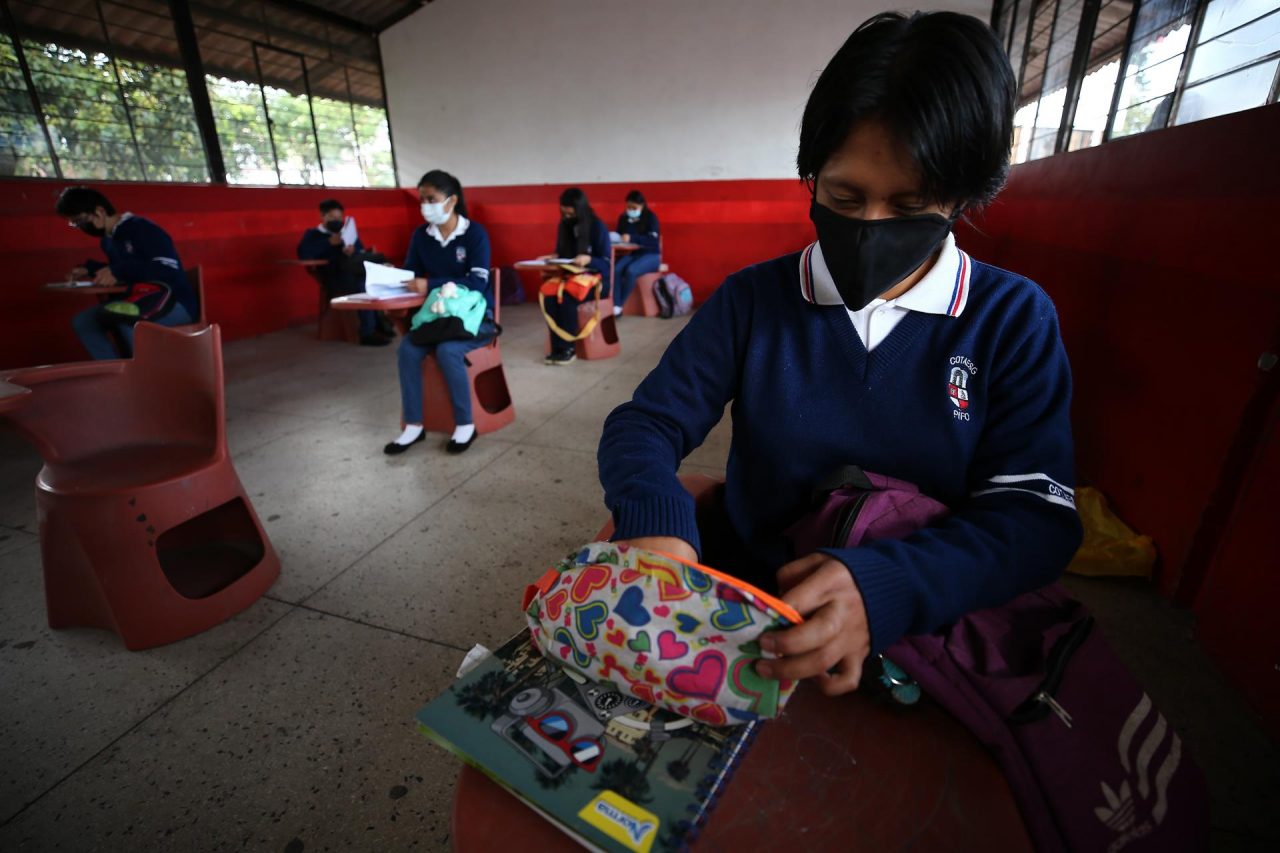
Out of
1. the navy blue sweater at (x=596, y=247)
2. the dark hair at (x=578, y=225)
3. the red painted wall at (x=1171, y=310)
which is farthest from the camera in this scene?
the navy blue sweater at (x=596, y=247)

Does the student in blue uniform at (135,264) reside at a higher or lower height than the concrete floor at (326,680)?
higher

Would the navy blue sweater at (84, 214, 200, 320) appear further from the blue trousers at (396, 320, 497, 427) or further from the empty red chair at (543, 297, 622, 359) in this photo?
the empty red chair at (543, 297, 622, 359)

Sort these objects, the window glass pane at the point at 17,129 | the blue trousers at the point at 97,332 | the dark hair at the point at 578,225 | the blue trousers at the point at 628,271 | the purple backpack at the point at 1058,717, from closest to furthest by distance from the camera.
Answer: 1. the purple backpack at the point at 1058,717
2. the blue trousers at the point at 97,332
3. the window glass pane at the point at 17,129
4. the dark hair at the point at 578,225
5. the blue trousers at the point at 628,271

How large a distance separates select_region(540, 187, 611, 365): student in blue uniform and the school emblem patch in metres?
3.68

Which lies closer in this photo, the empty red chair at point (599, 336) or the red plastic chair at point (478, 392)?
the red plastic chair at point (478, 392)

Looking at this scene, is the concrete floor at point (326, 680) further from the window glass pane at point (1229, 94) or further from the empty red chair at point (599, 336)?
the empty red chair at point (599, 336)

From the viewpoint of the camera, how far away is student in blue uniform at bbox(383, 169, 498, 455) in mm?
2896

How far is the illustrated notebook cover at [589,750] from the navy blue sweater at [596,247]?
14.3 feet

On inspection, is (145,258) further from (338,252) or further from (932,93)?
(932,93)

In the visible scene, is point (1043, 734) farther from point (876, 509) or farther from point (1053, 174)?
point (1053, 174)

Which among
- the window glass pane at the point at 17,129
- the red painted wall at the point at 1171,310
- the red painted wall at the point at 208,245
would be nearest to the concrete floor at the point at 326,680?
the red painted wall at the point at 1171,310

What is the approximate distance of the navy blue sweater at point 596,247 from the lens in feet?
15.5

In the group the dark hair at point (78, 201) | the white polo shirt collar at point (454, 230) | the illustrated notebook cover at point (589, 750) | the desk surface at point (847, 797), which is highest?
the dark hair at point (78, 201)

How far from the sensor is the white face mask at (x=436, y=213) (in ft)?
9.74
